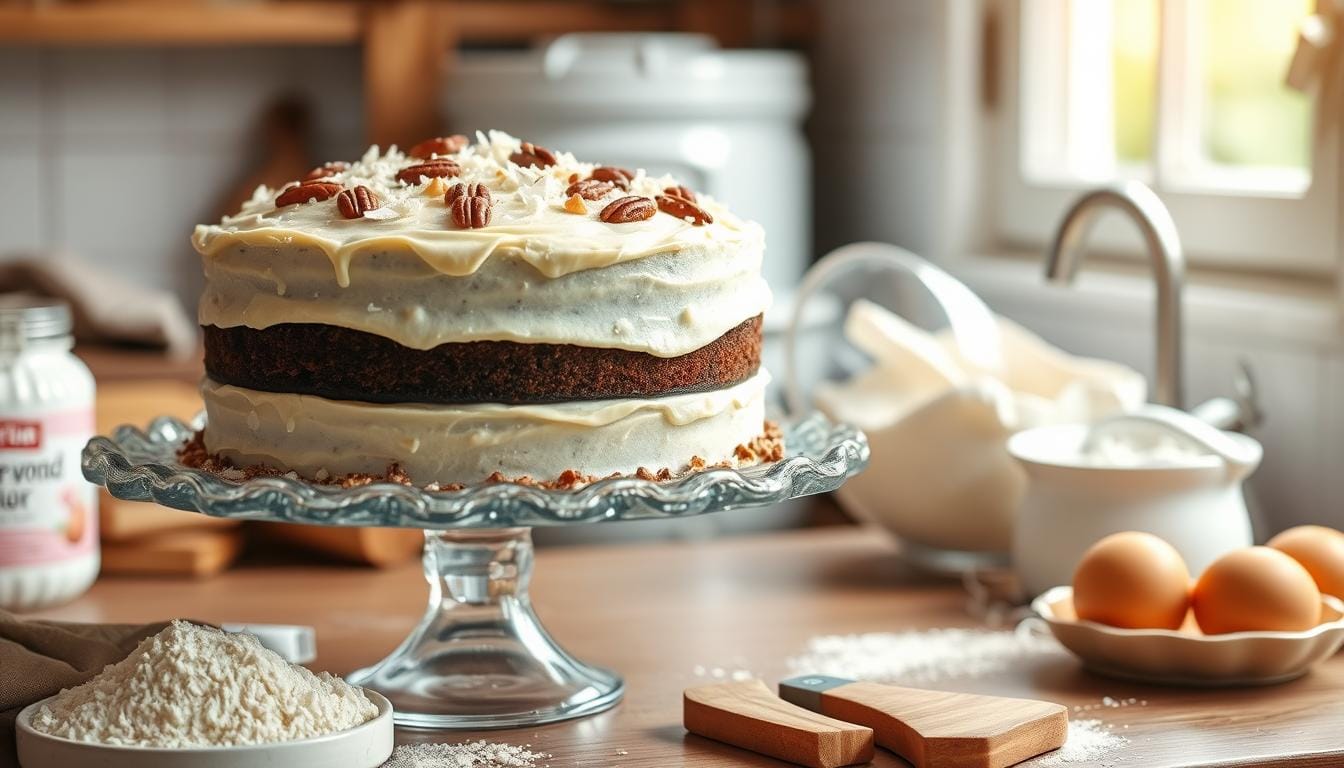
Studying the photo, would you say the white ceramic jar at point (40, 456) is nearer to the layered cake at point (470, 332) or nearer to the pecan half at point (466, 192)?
the layered cake at point (470, 332)

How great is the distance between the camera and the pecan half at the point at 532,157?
1.18m

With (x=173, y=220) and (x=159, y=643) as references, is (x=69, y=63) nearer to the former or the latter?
(x=173, y=220)

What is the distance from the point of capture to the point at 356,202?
3.48ft

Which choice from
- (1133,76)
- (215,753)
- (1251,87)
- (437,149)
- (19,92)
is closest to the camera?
(215,753)

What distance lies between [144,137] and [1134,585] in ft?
5.84

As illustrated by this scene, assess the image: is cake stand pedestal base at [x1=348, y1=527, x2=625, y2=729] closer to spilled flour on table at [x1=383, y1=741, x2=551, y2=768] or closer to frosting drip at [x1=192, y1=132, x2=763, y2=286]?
spilled flour on table at [x1=383, y1=741, x2=551, y2=768]

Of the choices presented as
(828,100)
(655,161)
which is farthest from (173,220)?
(828,100)

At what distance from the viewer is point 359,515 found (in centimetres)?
95

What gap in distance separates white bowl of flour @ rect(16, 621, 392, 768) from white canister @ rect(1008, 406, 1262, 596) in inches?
23.4

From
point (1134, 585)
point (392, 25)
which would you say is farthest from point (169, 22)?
point (1134, 585)

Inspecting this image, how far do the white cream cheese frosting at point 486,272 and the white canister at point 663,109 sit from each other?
1006mm

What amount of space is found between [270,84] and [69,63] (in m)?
0.28

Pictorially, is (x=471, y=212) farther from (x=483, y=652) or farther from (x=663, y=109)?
(x=663, y=109)

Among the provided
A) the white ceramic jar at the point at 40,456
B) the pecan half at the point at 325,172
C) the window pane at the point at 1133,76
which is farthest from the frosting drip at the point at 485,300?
the window pane at the point at 1133,76
